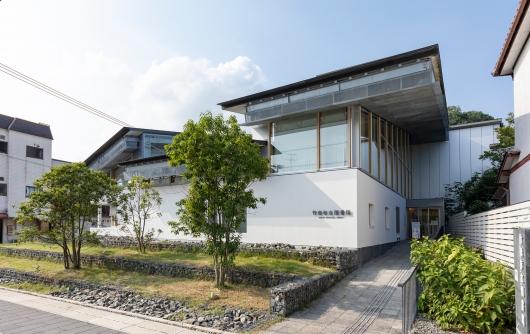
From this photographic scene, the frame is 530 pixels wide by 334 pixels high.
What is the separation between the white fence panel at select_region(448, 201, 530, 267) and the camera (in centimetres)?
690

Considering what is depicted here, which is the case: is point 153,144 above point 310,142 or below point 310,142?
above

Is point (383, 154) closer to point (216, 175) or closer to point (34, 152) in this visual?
point (216, 175)

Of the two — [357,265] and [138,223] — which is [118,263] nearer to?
[138,223]

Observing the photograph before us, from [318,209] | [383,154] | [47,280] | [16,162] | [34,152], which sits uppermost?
[34,152]

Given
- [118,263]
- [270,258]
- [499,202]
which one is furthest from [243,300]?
[499,202]

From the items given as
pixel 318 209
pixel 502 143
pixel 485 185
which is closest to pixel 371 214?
pixel 318 209

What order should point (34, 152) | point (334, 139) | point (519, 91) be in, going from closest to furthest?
point (519, 91), point (334, 139), point (34, 152)

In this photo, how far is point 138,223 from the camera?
735 inches

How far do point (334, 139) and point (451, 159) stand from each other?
15.5 meters

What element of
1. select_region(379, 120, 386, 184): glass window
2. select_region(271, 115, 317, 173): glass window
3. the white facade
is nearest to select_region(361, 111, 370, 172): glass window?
select_region(271, 115, 317, 173): glass window

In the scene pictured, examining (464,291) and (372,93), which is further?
(372,93)

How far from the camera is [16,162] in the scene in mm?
32938

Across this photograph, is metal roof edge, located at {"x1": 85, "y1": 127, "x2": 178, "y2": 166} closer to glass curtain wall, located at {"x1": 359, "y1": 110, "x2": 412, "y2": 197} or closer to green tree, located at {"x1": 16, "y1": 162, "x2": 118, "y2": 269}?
green tree, located at {"x1": 16, "y1": 162, "x2": 118, "y2": 269}

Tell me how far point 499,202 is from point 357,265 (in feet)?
47.2
